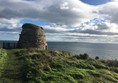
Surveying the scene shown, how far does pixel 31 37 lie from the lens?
63406 mm

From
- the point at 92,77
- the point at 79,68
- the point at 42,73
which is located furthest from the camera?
the point at 79,68

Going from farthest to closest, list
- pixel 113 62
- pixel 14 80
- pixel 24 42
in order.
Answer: pixel 24 42
pixel 113 62
pixel 14 80

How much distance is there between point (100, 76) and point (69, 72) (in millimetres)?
4062

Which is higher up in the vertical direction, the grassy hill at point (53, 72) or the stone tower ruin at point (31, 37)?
the stone tower ruin at point (31, 37)

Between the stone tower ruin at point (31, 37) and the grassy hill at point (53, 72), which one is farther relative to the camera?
the stone tower ruin at point (31, 37)

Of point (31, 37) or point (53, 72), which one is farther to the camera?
point (31, 37)

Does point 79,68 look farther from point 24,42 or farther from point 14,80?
point 24,42

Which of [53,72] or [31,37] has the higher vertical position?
[31,37]

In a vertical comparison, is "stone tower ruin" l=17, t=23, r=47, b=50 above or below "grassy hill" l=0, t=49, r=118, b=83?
above

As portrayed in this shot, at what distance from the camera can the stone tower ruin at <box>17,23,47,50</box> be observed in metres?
63.3

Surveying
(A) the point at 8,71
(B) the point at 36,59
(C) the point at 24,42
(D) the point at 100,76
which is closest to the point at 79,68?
(D) the point at 100,76

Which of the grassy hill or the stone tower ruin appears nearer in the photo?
the grassy hill

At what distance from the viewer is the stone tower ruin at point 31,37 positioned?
6334 cm

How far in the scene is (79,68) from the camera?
38.6 m
